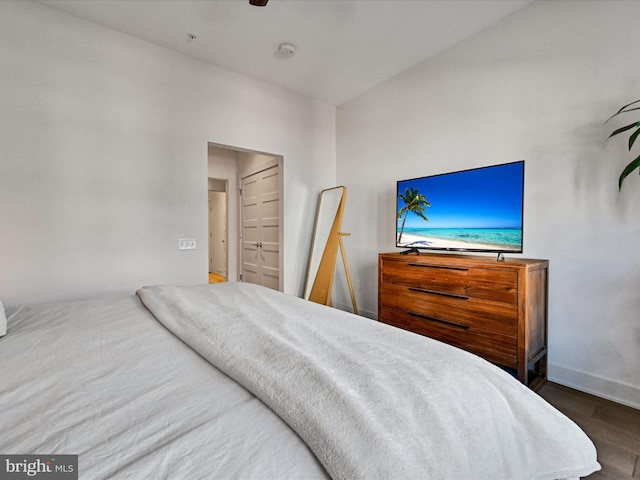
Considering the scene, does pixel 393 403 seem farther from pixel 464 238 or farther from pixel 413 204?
pixel 413 204

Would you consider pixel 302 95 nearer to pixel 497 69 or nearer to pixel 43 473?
pixel 497 69

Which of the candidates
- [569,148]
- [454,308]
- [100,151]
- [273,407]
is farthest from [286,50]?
[273,407]

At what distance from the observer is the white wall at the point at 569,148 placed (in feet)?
6.34

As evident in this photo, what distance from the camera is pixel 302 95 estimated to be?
379 centimetres

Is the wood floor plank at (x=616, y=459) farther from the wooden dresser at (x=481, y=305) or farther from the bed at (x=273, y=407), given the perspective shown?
the bed at (x=273, y=407)

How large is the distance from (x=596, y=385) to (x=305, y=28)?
3.44m

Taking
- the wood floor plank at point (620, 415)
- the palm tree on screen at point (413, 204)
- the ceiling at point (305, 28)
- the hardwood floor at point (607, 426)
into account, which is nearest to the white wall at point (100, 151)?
the ceiling at point (305, 28)

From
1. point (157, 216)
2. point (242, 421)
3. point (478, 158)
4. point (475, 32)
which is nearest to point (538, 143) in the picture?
point (478, 158)

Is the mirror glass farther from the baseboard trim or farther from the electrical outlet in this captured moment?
the baseboard trim

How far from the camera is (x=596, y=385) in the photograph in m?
2.04

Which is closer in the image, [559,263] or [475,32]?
[559,263]

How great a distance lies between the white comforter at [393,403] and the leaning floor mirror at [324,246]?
2.40m

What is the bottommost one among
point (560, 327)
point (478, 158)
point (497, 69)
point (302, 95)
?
point (560, 327)

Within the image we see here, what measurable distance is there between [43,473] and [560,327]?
2.78m
